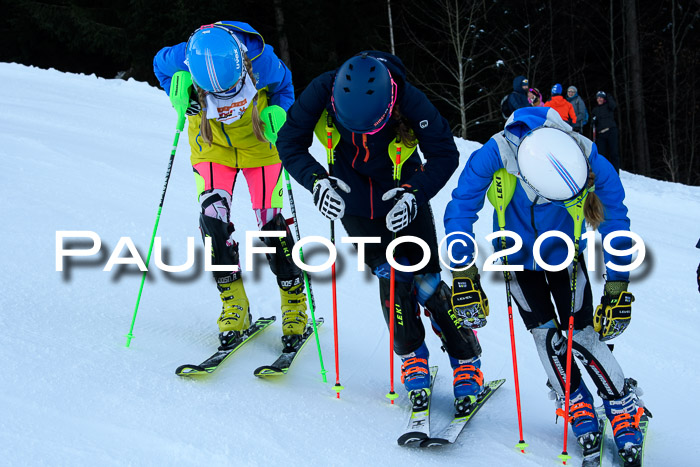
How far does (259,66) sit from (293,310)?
1506mm

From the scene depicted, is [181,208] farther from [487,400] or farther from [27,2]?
[27,2]

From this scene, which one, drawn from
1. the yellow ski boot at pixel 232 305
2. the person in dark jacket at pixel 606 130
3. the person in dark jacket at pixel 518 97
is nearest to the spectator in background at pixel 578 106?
the person in dark jacket at pixel 606 130

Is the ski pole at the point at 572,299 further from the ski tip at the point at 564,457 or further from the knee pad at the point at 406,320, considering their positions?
the knee pad at the point at 406,320

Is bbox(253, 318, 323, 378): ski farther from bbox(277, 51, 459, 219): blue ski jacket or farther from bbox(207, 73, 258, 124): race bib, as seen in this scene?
bbox(207, 73, 258, 124): race bib

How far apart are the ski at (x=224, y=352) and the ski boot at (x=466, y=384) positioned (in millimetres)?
1322

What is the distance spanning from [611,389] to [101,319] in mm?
3037

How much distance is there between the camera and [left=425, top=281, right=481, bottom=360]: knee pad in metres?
3.68

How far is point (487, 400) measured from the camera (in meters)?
3.97

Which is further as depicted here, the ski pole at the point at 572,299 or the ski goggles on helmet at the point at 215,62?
the ski goggles on helmet at the point at 215,62

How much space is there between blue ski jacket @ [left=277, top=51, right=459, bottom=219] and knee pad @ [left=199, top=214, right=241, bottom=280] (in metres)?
0.61

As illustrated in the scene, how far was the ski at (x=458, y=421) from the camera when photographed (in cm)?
328

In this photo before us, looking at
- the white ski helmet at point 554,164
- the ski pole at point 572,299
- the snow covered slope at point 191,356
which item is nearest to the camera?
the white ski helmet at point 554,164

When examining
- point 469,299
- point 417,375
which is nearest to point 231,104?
point 469,299

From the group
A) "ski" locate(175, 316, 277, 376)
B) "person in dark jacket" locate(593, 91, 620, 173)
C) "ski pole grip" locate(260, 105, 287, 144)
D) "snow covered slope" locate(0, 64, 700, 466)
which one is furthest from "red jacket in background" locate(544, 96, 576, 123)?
"ski pole grip" locate(260, 105, 287, 144)
